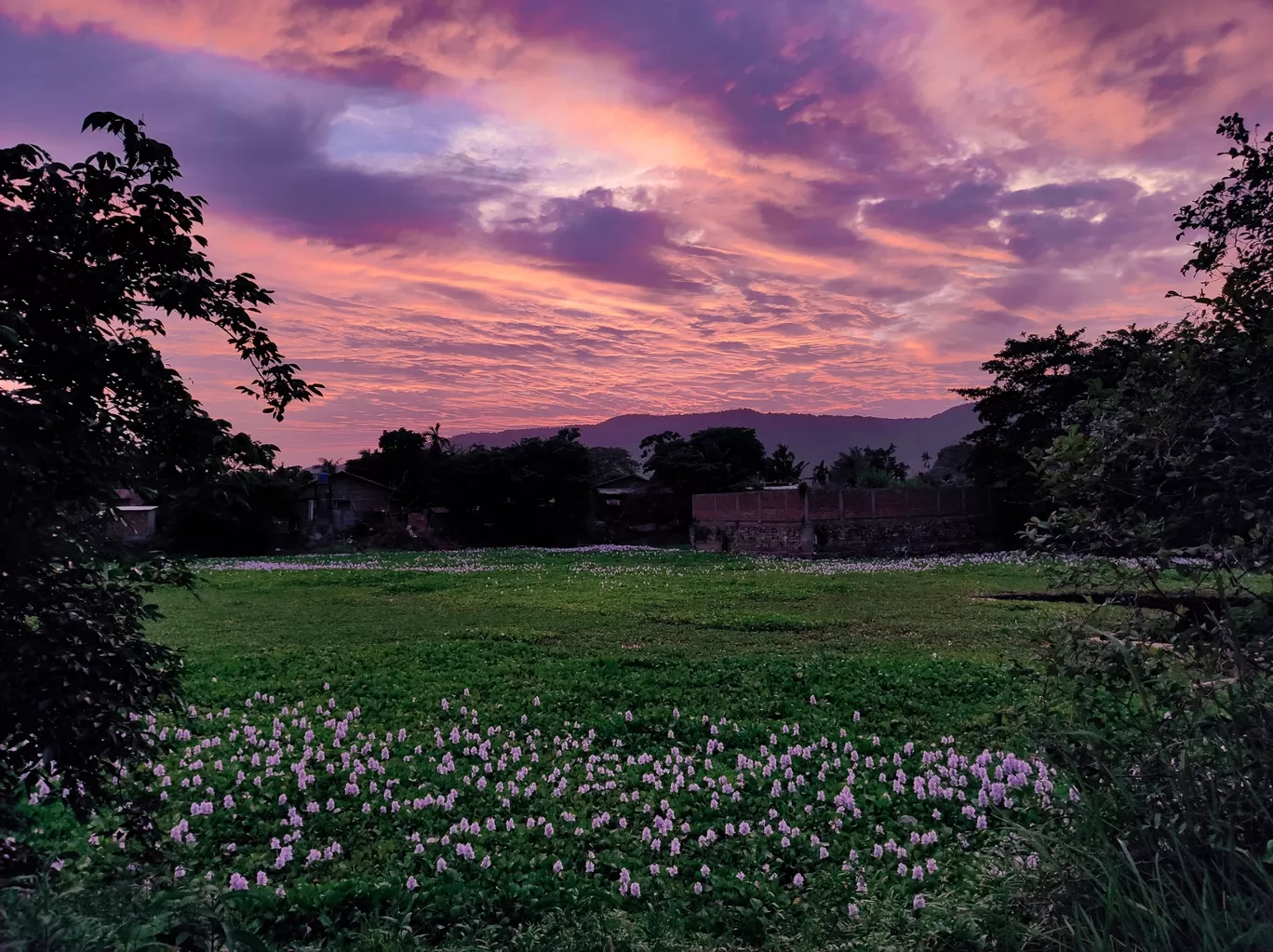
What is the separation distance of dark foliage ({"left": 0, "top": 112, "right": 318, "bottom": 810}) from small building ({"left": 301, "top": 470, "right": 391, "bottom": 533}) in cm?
5117

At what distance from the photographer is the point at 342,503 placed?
184 feet

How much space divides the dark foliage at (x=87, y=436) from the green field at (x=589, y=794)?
809 millimetres

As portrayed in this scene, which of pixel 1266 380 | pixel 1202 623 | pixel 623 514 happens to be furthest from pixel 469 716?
pixel 623 514

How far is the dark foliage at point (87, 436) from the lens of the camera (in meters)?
3.88

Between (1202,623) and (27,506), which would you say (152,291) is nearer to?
(27,506)

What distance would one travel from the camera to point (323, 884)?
4875 millimetres

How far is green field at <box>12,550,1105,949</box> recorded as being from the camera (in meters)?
4.57

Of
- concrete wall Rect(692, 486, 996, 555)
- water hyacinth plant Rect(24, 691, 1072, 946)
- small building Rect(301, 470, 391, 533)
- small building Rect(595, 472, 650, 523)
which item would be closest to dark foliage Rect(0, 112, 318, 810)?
water hyacinth plant Rect(24, 691, 1072, 946)

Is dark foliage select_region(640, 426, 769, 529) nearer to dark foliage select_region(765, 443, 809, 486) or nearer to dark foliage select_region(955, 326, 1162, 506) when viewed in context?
dark foliage select_region(765, 443, 809, 486)

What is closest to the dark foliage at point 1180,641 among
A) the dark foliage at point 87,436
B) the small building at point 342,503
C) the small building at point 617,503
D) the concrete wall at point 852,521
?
the dark foliage at point 87,436

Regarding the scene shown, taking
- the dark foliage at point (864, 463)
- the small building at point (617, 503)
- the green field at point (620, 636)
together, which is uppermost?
the dark foliage at point (864, 463)

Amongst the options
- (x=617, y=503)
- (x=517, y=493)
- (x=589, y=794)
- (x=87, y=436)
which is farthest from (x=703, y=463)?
(x=87, y=436)

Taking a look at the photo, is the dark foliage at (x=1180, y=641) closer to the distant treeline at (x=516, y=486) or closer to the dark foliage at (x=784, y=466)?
the distant treeline at (x=516, y=486)

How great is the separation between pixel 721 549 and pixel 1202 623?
36735mm
